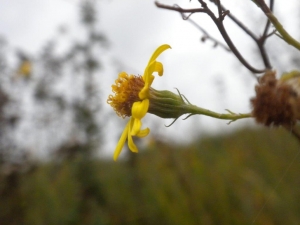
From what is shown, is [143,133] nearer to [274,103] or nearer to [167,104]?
[167,104]

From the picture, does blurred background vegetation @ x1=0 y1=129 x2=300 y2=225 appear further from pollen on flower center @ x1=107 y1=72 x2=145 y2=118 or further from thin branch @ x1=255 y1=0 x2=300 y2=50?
thin branch @ x1=255 y1=0 x2=300 y2=50

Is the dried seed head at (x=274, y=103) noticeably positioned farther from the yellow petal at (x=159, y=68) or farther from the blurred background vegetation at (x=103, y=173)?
the blurred background vegetation at (x=103, y=173)

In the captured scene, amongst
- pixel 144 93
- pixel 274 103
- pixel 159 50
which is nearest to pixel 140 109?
pixel 144 93

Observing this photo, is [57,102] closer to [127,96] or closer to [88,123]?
[88,123]

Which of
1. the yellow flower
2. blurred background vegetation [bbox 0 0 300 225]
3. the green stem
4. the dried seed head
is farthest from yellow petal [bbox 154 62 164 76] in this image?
blurred background vegetation [bbox 0 0 300 225]

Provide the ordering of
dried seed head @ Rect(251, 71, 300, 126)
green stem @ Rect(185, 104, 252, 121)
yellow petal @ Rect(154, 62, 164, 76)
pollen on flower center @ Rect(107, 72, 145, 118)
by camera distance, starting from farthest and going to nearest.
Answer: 1. pollen on flower center @ Rect(107, 72, 145, 118)
2. yellow petal @ Rect(154, 62, 164, 76)
3. green stem @ Rect(185, 104, 252, 121)
4. dried seed head @ Rect(251, 71, 300, 126)

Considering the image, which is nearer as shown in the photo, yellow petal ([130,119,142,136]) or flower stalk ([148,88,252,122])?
yellow petal ([130,119,142,136])

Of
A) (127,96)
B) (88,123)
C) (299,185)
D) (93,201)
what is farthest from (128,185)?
(127,96)

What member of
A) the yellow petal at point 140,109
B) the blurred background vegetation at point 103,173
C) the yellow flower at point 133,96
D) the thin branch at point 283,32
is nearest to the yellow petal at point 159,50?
the yellow flower at point 133,96
